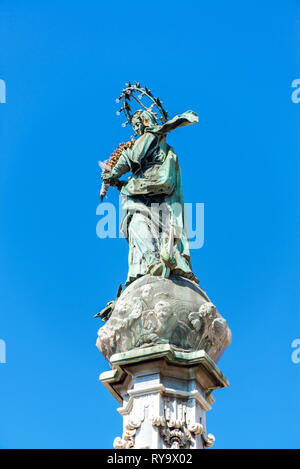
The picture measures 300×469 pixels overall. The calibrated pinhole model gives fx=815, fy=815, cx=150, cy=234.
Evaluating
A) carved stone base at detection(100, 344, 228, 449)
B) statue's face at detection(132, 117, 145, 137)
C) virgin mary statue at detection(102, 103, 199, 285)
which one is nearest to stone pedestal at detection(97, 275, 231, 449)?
carved stone base at detection(100, 344, 228, 449)

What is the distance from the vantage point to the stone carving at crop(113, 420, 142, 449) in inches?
491

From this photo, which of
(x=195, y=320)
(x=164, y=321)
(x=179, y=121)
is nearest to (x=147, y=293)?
(x=164, y=321)

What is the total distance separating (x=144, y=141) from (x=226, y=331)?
168 inches

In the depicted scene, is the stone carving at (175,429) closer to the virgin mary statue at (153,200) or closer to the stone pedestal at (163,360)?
the stone pedestal at (163,360)

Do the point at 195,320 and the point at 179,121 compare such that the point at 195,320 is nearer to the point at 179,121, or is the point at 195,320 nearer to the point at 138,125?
the point at 179,121

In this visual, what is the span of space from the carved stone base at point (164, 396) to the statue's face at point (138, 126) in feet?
16.6

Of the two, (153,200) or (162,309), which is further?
(153,200)

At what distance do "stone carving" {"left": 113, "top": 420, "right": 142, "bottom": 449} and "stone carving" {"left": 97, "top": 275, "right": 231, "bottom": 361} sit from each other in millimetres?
1259

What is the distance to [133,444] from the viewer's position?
12.4 metres

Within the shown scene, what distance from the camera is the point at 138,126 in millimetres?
16281

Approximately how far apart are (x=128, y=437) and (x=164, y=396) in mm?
834

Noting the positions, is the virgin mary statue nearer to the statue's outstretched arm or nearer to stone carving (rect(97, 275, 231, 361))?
the statue's outstretched arm
